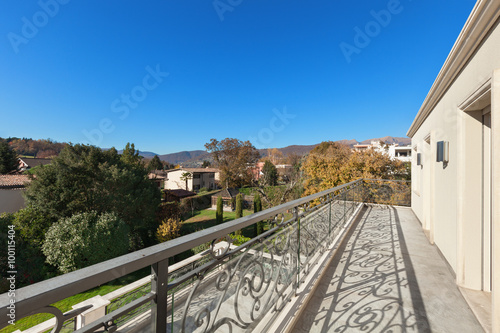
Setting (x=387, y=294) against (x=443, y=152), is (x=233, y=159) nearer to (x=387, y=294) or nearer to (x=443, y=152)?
(x=443, y=152)

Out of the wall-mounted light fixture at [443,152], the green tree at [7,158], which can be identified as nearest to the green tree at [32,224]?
the wall-mounted light fixture at [443,152]

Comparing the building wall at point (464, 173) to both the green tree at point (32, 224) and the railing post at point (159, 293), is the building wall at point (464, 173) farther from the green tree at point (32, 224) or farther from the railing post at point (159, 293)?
the green tree at point (32, 224)

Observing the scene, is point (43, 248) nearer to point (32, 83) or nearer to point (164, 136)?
point (32, 83)

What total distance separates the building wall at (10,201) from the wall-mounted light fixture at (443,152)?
20764 millimetres

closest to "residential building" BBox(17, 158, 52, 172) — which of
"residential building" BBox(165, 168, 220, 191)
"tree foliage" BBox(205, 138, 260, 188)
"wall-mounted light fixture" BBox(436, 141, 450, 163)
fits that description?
"residential building" BBox(165, 168, 220, 191)

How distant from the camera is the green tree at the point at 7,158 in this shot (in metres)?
23.8

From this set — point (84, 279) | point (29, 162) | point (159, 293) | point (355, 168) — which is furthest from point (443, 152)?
point (29, 162)

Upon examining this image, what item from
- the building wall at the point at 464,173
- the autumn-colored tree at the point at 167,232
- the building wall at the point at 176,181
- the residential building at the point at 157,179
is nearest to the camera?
the building wall at the point at 464,173

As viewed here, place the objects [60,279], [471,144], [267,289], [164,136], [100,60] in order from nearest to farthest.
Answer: [60,279] → [267,289] → [471,144] → [100,60] → [164,136]

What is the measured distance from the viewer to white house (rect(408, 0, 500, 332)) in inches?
69.6

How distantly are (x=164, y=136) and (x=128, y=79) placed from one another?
629 centimetres

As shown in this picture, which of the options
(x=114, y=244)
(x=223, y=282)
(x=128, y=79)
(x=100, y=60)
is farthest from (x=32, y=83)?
(x=223, y=282)

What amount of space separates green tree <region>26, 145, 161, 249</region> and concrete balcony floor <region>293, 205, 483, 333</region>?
13.9 metres

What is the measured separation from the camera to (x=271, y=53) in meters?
18.1
